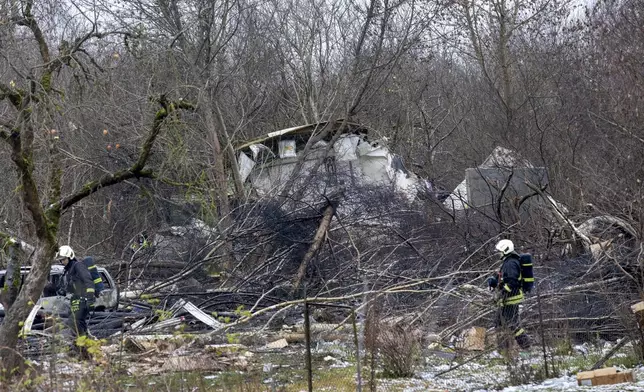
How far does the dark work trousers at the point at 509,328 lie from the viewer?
10.9 meters

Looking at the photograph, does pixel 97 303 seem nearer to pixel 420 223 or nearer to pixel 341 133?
pixel 420 223

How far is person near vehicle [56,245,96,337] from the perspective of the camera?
1246 cm

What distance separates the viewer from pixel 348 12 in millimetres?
28344

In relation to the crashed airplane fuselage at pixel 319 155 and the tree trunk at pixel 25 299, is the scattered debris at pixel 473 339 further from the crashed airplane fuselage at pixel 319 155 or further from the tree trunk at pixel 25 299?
the crashed airplane fuselage at pixel 319 155

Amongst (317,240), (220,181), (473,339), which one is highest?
(220,181)

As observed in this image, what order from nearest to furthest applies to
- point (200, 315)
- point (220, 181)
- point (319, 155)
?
point (200, 315) → point (220, 181) → point (319, 155)

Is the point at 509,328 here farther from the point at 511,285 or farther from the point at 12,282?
the point at 12,282

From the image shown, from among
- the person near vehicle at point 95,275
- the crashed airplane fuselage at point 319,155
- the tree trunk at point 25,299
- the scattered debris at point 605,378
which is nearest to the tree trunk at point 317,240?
the crashed airplane fuselage at point 319,155

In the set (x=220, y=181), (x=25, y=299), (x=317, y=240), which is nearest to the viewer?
(x=25, y=299)

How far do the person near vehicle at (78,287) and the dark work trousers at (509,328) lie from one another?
571cm

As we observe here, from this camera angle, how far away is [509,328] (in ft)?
37.4

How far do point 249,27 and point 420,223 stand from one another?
9.28 m

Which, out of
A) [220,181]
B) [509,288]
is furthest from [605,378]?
[220,181]

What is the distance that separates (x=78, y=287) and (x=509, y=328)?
237 inches
